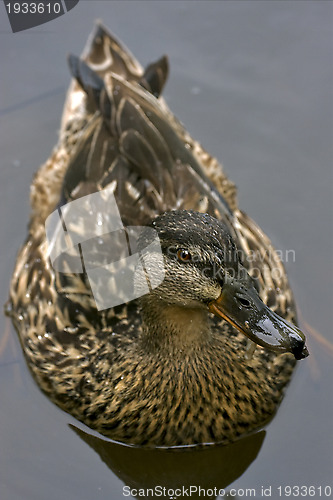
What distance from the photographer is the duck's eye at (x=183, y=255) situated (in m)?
4.22

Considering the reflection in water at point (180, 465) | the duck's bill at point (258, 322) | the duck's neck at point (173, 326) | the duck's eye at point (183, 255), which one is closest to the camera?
the duck's bill at point (258, 322)

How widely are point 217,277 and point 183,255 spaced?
20 centimetres

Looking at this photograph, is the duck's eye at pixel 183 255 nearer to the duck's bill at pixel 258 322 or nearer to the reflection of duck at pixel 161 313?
the reflection of duck at pixel 161 313

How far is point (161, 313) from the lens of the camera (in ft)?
14.9

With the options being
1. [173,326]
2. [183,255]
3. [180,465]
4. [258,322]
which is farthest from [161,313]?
[180,465]

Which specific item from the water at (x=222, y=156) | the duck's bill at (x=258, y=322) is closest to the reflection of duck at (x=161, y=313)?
the duck's bill at (x=258, y=322)

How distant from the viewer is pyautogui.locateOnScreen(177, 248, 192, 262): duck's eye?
4219mm

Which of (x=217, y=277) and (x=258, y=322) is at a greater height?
(x=217, y=277)

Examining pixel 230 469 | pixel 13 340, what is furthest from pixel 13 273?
pixel 230 469

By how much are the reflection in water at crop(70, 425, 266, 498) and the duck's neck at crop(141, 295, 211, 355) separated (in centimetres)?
64

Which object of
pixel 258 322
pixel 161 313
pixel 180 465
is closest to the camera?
pixel 258 322

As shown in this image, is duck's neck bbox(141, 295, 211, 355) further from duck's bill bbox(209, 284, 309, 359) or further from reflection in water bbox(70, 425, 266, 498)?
reflection in water bbox(70, 425, 266, 498)

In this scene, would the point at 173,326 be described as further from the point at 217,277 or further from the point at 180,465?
the point at 180,465

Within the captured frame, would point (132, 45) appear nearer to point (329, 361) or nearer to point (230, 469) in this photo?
point (329, 361)
